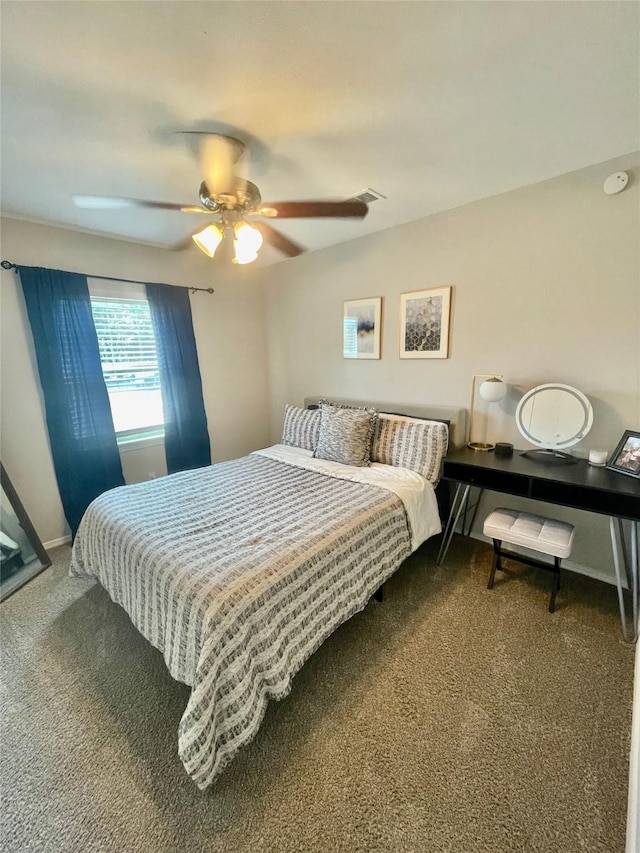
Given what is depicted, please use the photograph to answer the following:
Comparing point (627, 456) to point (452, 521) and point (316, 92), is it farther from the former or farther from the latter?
point (316, 92)

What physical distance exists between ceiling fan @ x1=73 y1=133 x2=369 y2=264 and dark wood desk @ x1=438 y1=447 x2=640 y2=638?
165 cm

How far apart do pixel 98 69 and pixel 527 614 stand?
123 inches

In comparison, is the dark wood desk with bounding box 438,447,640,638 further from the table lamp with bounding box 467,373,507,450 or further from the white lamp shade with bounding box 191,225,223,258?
the white lamp shade with bounding box 191,225,223,258

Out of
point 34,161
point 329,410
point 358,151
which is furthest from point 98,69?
point 329,410

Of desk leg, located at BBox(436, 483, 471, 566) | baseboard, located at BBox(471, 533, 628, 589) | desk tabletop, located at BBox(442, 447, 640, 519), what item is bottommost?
baseboard, located at BBox(471, 533, 628, 589)

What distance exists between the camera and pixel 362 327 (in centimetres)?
305

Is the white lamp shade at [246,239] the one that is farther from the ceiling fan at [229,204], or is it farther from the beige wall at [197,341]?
the beige wall at [197,341]

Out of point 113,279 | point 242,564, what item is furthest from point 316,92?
point 113,279

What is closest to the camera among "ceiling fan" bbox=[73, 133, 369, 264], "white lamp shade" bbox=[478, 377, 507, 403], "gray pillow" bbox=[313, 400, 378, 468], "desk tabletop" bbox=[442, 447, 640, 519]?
"ceiling fan" bbox=[73, 133, 369, 264]

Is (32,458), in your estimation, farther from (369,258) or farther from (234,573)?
→ (369,258)

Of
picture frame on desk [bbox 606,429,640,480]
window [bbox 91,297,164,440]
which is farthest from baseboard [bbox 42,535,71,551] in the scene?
picture frame on desk [bbox 606,429,640,480]

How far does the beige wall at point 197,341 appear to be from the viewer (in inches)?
95.6

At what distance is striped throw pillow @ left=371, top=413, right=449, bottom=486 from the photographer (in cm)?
233

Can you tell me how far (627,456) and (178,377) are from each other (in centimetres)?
339
